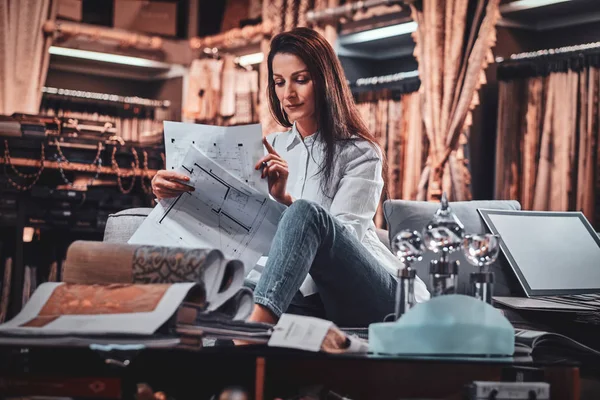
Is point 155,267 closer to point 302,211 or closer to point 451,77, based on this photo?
point 302,211

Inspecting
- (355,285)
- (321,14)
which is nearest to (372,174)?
(355,285)

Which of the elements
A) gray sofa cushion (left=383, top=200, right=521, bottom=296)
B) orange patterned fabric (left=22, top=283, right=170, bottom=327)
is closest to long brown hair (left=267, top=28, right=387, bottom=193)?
gray sofa cushion (left=383, top=200, right=521, bottom=296)

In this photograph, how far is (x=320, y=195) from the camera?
245 centimetres

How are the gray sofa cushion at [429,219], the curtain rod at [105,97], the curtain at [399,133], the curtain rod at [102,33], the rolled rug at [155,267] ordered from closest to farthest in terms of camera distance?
the rolled rug at [155,267] < the gray sofa cushion at [429,219] < the curtain at [399,133] < the curtain rod at [102,33] < the curtain rod at [105,97]

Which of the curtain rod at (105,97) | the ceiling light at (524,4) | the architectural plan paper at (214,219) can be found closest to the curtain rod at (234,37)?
the curtain rod at (105,97)

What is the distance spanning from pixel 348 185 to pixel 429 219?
0.62 m

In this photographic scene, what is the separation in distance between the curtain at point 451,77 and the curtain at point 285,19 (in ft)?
3.25

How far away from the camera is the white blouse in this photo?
2340 millimetres

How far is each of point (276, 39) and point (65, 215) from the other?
2350mm

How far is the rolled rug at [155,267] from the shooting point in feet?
5.46

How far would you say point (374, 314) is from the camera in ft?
7.39

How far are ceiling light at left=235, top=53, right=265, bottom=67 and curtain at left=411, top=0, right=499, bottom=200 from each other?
7.27ft

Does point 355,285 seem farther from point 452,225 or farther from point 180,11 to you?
point 180,11

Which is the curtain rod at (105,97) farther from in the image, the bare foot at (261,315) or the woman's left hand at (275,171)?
the bare foot at (261,315)
